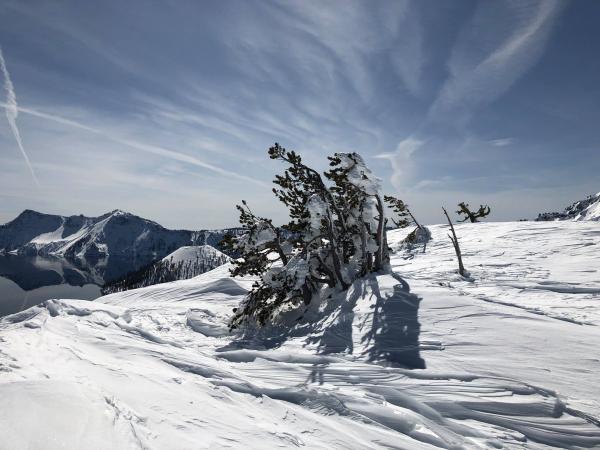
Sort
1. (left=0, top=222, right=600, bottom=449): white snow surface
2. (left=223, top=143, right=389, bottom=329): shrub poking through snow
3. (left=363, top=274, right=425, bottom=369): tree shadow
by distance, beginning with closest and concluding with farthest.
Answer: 1. (left=0, top=222, right=600, bottom=449): white snow surface
2. (left=363, top=274, right=425, bottom=369): tree shadow
3. (left=223, top=143, right=389, bottom=329): shrub poking through snow

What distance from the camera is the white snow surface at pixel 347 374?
3834 millimetres

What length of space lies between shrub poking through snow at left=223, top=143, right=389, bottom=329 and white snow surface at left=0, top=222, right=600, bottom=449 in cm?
162

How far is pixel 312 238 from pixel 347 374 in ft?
22.0

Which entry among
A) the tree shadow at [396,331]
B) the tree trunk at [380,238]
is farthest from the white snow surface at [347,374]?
the tree trunk at [380,238]

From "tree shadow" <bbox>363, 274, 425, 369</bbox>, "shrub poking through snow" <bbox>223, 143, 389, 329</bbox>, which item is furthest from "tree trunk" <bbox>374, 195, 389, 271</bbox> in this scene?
"tree shadow" <bbox>363, 274, 425, 369</bbox>

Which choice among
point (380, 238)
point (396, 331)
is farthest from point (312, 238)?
point (396, 331)

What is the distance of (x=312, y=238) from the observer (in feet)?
41.0

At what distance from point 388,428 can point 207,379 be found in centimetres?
330

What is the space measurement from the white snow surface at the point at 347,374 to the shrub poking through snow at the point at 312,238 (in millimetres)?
1624

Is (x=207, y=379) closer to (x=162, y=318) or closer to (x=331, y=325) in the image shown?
(x=331, y=325)

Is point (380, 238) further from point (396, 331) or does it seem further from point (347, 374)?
point (347, 374)

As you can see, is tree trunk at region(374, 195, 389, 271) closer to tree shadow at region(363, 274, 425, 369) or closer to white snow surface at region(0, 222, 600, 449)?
white snow surface at region(0, 222, 600, 449)

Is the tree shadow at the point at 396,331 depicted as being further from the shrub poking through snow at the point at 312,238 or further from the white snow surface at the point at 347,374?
the shrub poking through snow at the point at 312,238

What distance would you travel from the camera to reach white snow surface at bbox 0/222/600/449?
383 centimetres
